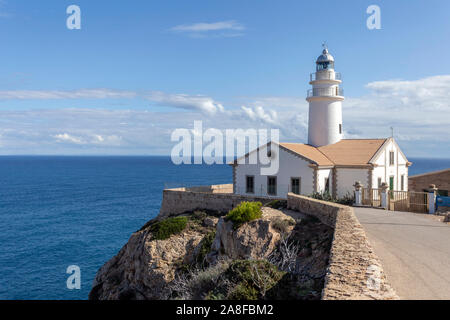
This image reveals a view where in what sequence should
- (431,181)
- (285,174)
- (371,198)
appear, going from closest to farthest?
(371,198) < (285,174) < (431,181)

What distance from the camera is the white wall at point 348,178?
2827 cm

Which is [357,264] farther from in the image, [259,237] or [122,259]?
[122,259]

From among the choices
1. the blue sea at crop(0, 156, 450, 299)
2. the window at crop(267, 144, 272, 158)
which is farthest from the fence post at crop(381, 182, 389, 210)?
the blue sea at crop(0, 156, 450, 299)

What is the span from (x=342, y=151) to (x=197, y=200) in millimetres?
13089

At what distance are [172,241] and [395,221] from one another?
13.5 meters

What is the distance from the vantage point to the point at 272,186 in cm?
3017

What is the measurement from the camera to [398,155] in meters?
32.6

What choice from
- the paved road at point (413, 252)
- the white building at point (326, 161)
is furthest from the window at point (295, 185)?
the paved road at point (413, 252)

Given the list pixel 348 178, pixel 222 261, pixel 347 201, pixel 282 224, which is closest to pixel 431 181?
pixel 348 178

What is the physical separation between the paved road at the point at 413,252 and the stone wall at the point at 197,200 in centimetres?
1224

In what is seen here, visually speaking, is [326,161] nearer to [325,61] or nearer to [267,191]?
[267,191]

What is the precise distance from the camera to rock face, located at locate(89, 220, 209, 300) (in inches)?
858

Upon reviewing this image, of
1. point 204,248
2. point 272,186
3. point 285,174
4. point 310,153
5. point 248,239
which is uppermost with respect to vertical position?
point 310,153
